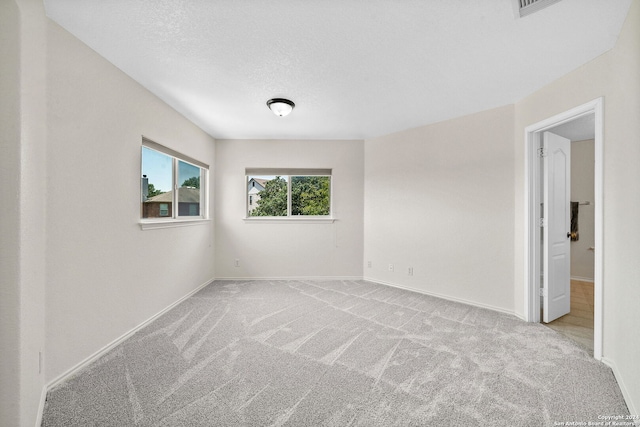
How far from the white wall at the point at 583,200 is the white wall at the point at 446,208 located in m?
2.69

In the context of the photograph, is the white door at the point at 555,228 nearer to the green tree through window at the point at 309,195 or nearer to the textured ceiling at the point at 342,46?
the textured ceiling at the point at 342,46

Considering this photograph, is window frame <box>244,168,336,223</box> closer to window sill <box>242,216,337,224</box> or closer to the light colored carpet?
window sill <box>242,216,337,224</box>

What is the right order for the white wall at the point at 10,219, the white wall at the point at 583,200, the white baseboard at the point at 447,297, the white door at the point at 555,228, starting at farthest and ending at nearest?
the white wall at the point at 583,200
the white baseboard at the point at 447,297
the white door at the point at 555,228
the white wall at the point at 10,219

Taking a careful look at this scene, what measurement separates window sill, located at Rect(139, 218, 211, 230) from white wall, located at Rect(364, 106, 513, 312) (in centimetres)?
263

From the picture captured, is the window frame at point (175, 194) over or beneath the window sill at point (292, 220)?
over

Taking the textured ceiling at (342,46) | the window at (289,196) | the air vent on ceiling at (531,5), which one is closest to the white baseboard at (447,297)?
the window at (289,196)

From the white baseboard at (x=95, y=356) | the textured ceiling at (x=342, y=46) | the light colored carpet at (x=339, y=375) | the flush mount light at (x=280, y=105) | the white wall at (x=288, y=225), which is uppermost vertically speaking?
the textured ceiling at (x=342, y=46)

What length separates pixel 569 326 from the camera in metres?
2.64

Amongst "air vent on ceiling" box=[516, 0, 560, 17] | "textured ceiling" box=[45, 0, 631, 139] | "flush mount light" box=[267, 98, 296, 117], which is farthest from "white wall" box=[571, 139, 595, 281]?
"flush mount light" box=[267, 98, 296, 117]

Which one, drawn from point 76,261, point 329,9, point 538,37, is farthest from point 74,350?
point 538,37

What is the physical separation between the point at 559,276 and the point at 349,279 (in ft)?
8.76

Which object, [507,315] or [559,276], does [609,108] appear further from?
[507,315]

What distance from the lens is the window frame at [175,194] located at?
2.69 metres

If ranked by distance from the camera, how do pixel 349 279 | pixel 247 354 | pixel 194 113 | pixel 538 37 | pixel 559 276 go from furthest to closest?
pixel 349 279 < pixel 194 113 < pixel 559 276 < pixel 247 354 < pixel 538 37
